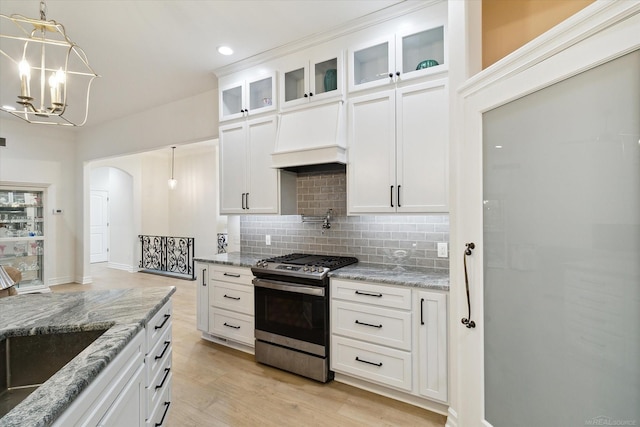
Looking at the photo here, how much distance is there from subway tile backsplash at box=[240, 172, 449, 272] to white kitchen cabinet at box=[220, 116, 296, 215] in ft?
0.87

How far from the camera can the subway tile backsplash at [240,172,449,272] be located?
2822 mm

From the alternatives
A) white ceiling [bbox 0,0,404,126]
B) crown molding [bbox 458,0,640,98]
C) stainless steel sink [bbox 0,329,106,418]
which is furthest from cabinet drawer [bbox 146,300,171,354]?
white ceiling [bbox 0,0,404,126]

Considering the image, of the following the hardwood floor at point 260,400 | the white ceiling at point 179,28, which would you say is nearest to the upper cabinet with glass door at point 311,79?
the white ceiling at point 179,28

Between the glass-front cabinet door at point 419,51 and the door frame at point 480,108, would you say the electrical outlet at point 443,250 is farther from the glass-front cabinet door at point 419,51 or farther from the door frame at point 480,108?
the glass-front cabinet door at point 419,51

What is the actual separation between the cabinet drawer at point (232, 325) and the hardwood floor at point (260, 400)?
0.59 ft

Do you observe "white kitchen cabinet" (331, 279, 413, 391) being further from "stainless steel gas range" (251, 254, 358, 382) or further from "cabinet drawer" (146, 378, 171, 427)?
"cabinet drawer" (146, 378, 171, 427)

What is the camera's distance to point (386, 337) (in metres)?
2.45

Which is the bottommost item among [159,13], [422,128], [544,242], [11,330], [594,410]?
[594,410]

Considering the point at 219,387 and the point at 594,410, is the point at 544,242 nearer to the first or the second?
the point at 594,410

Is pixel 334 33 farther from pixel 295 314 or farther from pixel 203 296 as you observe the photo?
pixel 203 296

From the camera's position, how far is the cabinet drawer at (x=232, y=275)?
323 cm

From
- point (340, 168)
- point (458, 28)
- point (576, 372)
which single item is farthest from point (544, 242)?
point (340, 168)

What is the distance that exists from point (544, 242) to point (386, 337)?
4.73 feet

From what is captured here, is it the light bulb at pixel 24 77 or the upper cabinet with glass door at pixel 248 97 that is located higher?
the upper cabinet with glass door at pixel 248 97
